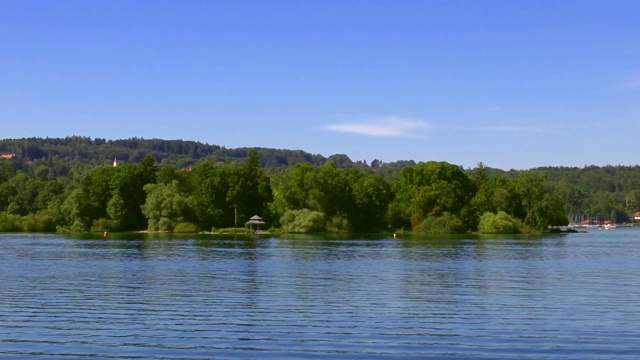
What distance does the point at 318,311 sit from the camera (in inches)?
1224

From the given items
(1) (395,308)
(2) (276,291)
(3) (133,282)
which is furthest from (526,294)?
(3) (133,282)

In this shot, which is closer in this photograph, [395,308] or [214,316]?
[214,316]

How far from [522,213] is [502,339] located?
116 meters

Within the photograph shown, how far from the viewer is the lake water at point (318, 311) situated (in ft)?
78.3

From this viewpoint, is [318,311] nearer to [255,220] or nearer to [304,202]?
[255,220]

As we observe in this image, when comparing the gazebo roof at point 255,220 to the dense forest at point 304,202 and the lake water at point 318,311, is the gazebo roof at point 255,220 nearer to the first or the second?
the dense forest at point 304,202

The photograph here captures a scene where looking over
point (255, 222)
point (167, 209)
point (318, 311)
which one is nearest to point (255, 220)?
point (255, 222)

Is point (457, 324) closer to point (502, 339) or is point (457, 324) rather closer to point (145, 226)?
point (502, 339)

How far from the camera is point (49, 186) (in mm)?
172125

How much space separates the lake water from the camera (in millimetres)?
23875

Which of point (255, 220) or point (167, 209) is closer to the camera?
point (167, 209)

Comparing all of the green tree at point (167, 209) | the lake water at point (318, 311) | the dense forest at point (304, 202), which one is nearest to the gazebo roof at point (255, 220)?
the dense forest at point (304, 202)

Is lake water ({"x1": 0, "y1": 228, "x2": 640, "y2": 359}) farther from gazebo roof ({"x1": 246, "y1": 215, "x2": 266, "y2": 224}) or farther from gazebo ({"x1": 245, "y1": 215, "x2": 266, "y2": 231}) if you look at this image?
gazebo ({"x1": 245, "y1": 215, "x2": 266, "y2": 231})

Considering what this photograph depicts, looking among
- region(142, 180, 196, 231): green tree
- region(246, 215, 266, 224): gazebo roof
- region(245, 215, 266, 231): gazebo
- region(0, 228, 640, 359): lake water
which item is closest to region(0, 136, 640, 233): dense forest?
region(142, 180, 196, 231): green tree
